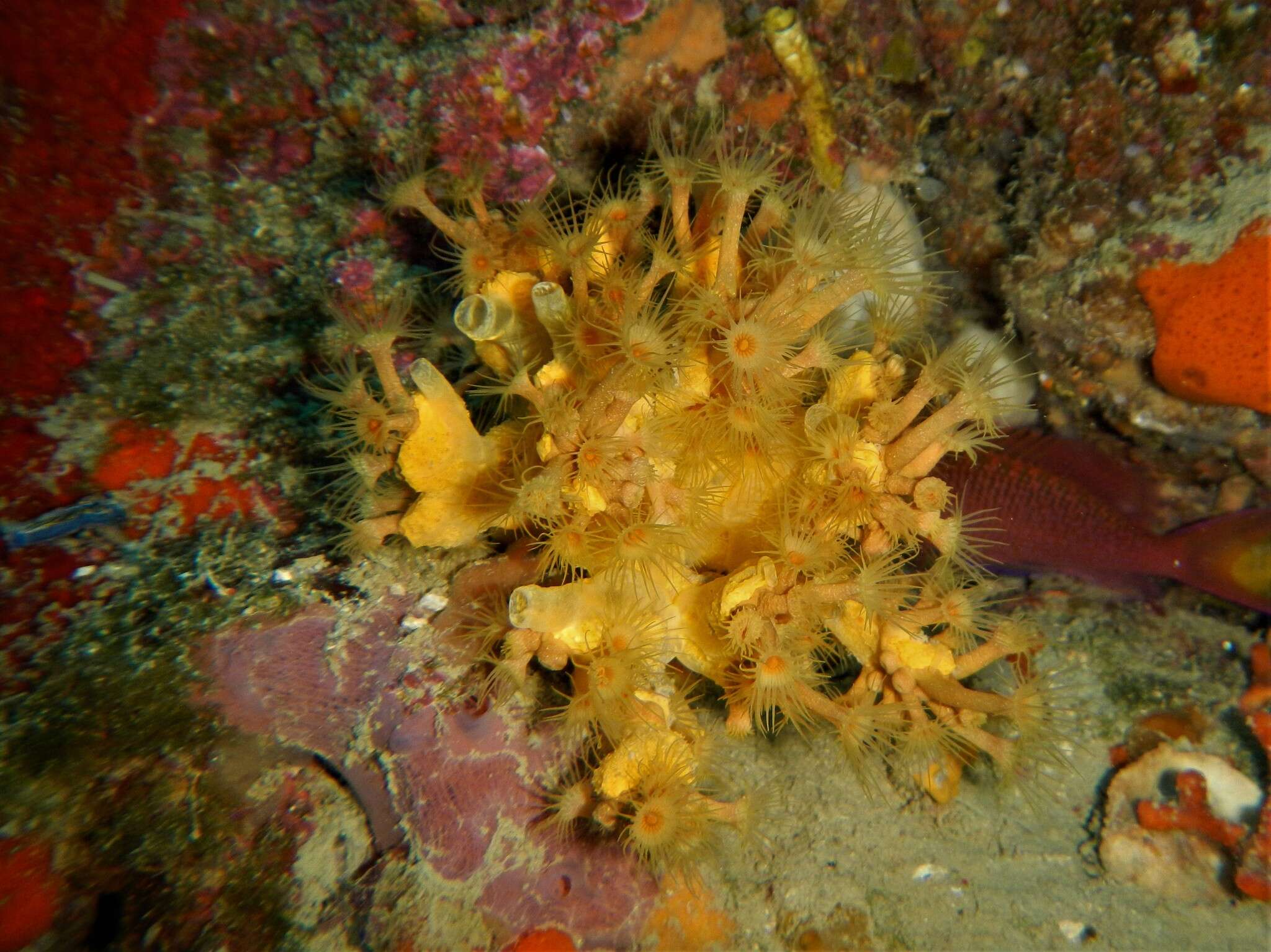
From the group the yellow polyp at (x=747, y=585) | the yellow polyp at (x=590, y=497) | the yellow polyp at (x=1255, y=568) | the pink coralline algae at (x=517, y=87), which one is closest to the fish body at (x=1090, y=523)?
the yellow polyp at (x=1255, y=568)

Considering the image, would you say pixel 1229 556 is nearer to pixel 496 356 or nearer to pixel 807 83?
pixel 807 83

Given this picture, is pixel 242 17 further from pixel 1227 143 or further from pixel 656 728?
pixel 1227 143

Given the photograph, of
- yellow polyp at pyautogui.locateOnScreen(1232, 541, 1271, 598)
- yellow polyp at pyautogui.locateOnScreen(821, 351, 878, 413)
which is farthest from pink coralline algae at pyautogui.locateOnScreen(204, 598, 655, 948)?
yellow polyp at pyautogui.locateOnScreen(1232, 541, 1271, 598)

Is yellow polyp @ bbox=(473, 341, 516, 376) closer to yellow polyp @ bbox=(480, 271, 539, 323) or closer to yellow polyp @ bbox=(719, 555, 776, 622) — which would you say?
yellow polyp @ bbox=(480, 271, 539, 323)

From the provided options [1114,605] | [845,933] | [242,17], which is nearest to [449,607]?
[845,933]

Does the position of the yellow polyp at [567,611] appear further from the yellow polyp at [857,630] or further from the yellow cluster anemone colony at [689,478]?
the yellow polyp at [857,630]
